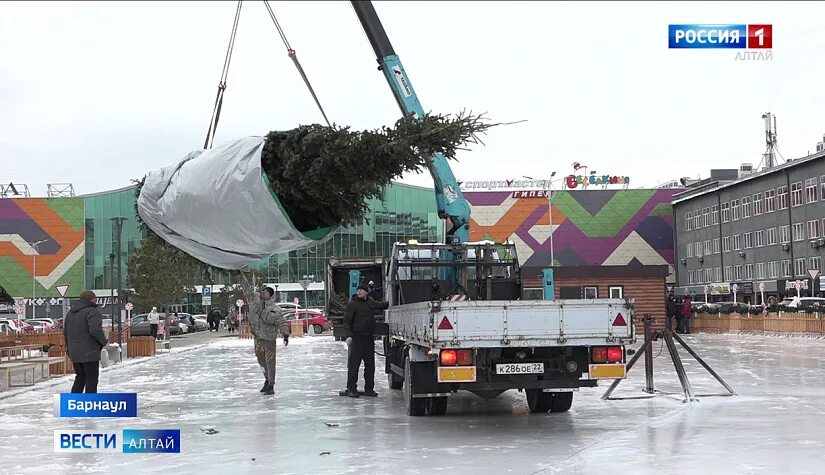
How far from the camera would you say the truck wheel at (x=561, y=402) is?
14359mm

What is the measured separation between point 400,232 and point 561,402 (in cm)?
7992

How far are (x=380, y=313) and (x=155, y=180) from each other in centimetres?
1071

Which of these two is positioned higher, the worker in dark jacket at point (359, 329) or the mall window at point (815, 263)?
the mall window at point (815, 263)

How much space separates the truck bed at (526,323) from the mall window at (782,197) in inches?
2289

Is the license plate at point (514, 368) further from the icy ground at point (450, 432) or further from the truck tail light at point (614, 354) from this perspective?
the truck tail light at point (614, 354)

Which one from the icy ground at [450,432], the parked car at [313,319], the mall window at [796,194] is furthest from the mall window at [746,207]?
the icy ground at [450,432]

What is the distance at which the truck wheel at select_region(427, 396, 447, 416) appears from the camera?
47.2 feet

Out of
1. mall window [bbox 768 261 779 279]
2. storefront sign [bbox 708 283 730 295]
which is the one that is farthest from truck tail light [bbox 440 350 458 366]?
storefront sign [bbox 708 283 730 295]

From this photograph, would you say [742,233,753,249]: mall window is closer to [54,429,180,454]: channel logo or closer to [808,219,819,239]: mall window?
[808,219,819,239]: mall window

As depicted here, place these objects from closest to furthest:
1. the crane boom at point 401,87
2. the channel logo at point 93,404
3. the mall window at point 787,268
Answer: the channel logo at point 93,404
the crane boom at point 401,87
the mall window at point 787,268

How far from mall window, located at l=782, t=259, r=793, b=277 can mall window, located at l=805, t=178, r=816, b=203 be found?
5.09 meters

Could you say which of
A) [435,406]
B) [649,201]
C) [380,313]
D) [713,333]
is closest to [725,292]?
[649,201]

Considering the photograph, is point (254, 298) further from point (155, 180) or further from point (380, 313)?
point (155, 180)

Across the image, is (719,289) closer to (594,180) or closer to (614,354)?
(594,180)
